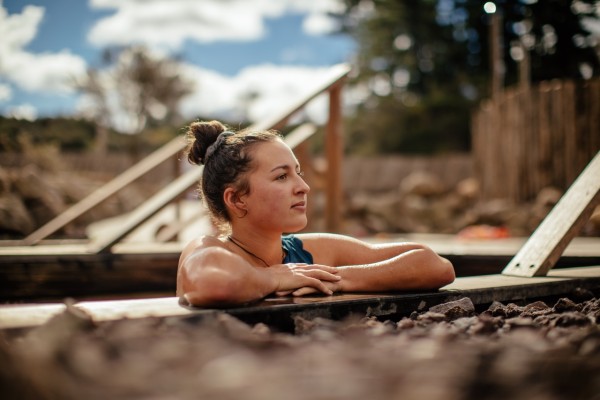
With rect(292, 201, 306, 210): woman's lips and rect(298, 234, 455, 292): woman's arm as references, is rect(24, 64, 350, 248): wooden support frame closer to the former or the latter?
rect(292, 201, 306, 210): woman's lips

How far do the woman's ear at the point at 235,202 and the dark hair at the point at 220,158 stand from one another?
2cm

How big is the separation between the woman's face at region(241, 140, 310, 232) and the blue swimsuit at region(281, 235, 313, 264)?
0.24 m

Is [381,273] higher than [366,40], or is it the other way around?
[366,40]

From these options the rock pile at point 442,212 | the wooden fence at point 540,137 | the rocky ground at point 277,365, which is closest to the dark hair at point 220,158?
the rocky ground at point 277,365

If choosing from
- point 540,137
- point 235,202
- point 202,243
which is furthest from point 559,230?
point 540,137

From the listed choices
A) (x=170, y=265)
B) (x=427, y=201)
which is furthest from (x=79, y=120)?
(x=170, y=265)

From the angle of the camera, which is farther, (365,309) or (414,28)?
(414,28)

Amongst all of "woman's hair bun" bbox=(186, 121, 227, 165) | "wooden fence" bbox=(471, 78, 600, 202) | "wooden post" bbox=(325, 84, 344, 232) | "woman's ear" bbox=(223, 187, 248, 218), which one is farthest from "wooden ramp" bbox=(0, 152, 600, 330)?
"wooden fence" bbox=(471, 78, 600, 202)

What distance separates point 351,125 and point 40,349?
22867mm

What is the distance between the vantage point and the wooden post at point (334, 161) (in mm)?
4930

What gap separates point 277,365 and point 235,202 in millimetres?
1289

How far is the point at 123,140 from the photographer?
88.9 ft

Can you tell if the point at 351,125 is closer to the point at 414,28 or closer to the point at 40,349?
the point at 414,28

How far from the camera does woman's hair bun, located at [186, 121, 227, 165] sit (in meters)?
2.37
